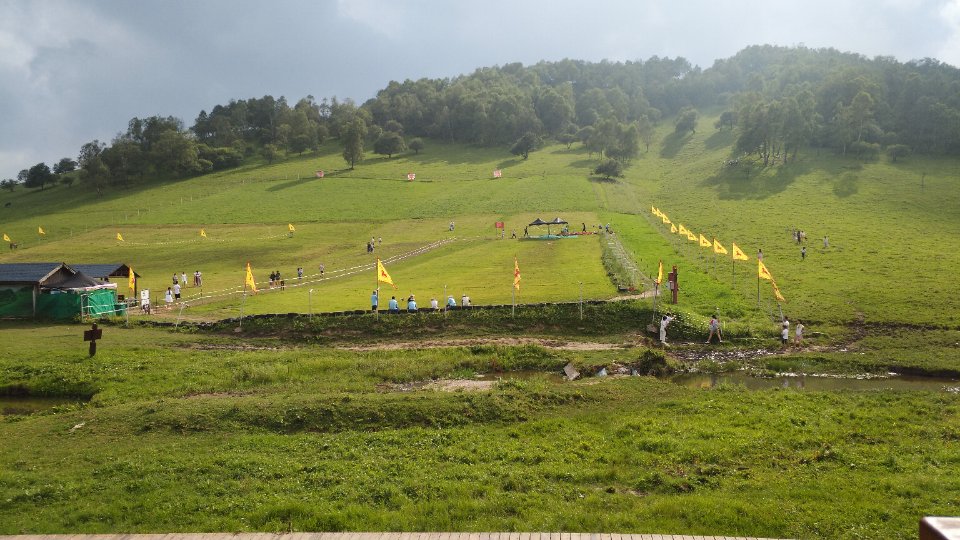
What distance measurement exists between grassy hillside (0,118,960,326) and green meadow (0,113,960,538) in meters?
0.60

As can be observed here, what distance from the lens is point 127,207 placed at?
111 meters

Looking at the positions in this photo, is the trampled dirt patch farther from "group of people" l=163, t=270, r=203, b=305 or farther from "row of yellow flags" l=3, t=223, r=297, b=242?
"row of yellow flags" l=3, t=223, r=297, b=242

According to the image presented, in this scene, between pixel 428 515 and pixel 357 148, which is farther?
pixel 357 148

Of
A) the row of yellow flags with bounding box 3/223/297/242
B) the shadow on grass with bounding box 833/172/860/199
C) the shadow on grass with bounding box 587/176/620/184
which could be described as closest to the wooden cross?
the row of yellow flags with bounding box 3/223/297/242

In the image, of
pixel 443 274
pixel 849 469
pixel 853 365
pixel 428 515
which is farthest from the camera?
pixel 443 274

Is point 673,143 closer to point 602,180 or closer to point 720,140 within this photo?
point 720,140

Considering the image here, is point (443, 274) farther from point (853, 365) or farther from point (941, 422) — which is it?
point (941, 422)

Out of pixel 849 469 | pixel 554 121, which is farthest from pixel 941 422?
pixel 554 121

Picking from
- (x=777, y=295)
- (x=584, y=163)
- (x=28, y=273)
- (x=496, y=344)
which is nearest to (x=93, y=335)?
(x=28, y=273)

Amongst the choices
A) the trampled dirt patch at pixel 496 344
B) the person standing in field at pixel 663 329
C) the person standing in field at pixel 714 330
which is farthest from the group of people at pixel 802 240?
the trampled dirt patch at pixel 496 344

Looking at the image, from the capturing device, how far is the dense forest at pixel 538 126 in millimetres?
117938

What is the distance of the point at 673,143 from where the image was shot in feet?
539

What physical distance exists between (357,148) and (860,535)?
13483 centimetres

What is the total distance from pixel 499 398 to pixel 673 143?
156 m
